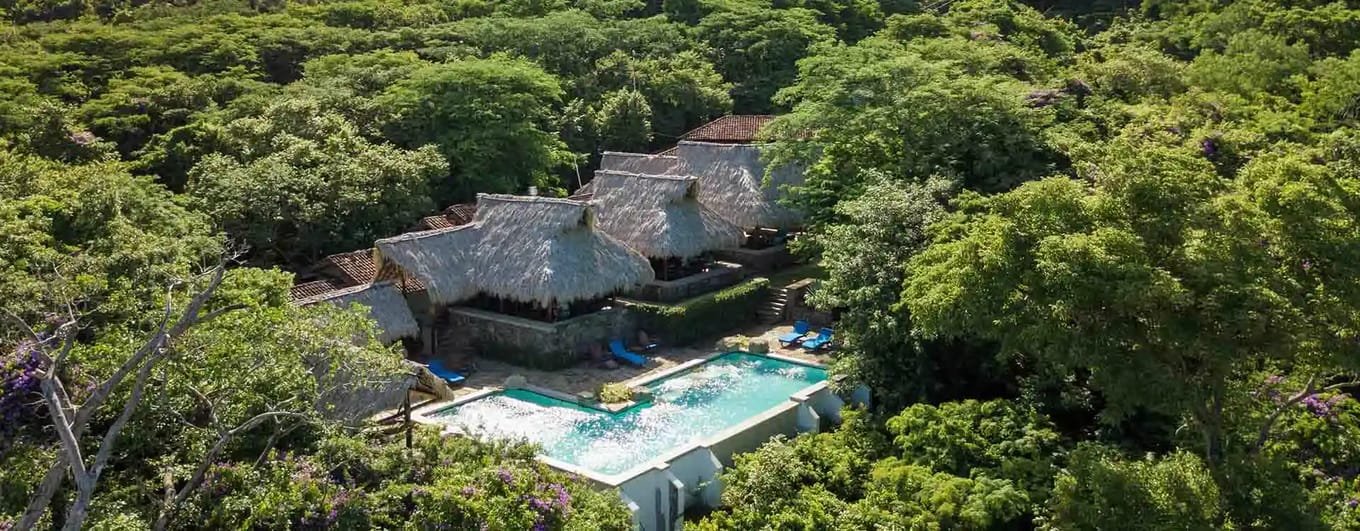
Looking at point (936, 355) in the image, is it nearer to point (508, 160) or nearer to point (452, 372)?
point (452, 372)

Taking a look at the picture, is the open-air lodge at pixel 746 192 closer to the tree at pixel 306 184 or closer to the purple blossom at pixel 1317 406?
the tree at pixel 306 184

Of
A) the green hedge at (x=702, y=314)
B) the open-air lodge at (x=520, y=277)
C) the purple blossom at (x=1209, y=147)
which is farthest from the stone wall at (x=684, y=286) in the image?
the purple blossom at (x=1209, y=147)

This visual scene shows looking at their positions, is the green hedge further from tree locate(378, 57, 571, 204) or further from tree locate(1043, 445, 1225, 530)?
tree locate(1043, 445, 1225, 530)

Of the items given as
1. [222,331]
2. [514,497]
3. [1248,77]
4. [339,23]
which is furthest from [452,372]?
[339,23]

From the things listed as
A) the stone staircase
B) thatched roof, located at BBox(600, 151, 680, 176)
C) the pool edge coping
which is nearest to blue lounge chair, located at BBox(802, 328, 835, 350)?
the pool edge coping

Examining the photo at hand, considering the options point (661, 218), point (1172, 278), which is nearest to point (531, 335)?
point (661, 218)

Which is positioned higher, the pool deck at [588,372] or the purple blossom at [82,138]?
the purple blossom at [82,138]

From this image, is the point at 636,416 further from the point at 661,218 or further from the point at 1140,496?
the point at 1140,496
